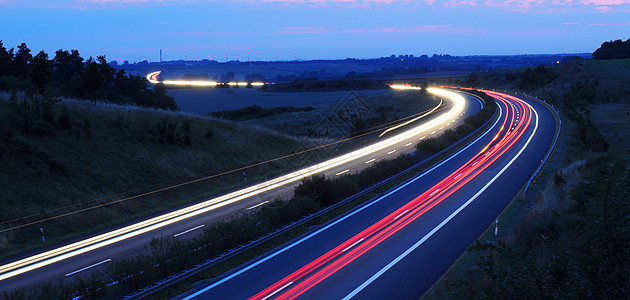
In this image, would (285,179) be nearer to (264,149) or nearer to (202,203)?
(202,203)

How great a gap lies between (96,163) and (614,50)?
560 feet

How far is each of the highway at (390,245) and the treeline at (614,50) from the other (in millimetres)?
145547

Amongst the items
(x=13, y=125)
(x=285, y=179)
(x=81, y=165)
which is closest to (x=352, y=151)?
(x=285, y=179)

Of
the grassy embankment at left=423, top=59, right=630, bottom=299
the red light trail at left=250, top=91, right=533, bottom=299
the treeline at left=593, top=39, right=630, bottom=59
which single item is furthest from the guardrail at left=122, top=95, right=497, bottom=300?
the treeline at left=593, top=39, right=630, bottom=59

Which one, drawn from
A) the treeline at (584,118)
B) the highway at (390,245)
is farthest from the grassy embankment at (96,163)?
the treeline at (584,118)

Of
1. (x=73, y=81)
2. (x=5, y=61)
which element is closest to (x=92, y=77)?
(x=73, y=81)

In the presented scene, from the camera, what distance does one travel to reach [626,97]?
65375mm

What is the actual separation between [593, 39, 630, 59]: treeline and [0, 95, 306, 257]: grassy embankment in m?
150

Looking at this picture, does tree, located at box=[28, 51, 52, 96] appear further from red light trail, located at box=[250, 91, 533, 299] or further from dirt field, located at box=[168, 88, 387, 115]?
dirt field, located at box=[168, 88, 387, 115]

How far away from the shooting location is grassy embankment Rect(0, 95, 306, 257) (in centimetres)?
1980

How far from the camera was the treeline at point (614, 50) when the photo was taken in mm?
142475

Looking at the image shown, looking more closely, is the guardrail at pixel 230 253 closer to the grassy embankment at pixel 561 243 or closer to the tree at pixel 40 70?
the grassy embankment at pixel 561 243

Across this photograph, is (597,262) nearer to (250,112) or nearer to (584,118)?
(584,118)

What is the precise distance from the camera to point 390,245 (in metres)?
16.1
